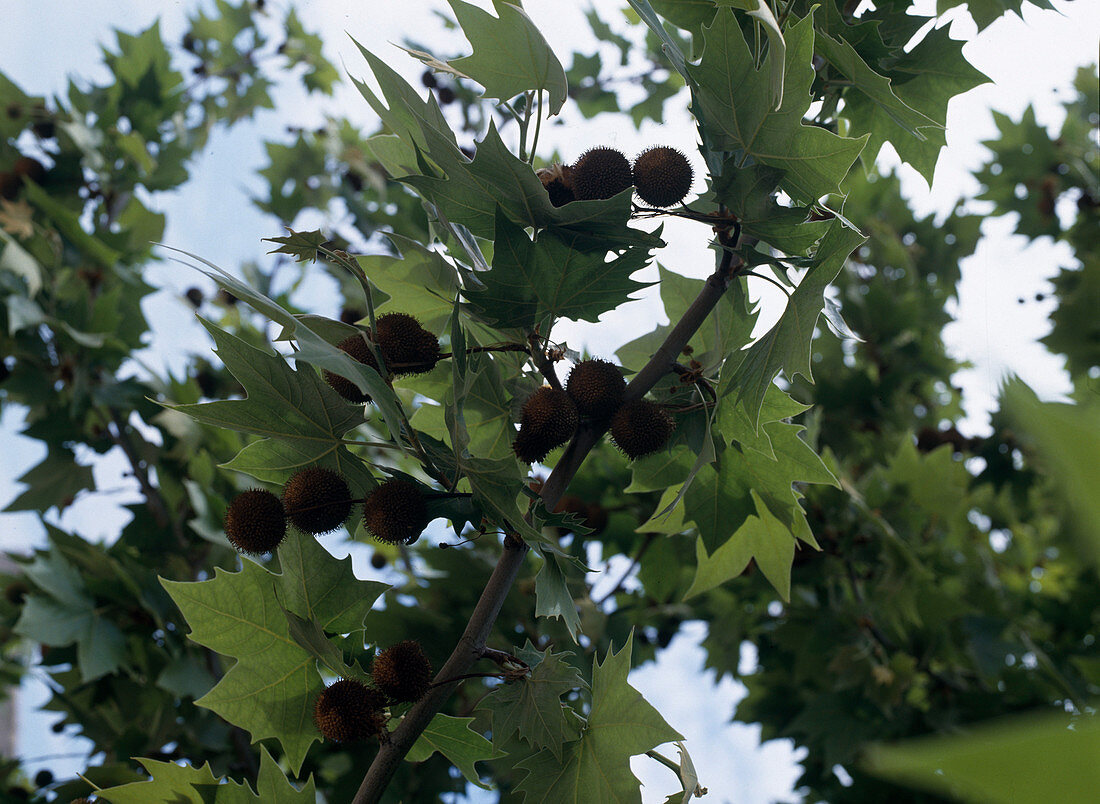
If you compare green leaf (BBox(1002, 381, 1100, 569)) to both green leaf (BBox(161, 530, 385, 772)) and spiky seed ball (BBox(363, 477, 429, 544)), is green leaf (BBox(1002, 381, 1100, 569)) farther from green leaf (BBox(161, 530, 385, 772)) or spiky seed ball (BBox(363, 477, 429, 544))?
green leaf (BBox(161, 530, 385, 772))

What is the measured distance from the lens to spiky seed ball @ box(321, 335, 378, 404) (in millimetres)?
939

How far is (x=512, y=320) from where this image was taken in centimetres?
99

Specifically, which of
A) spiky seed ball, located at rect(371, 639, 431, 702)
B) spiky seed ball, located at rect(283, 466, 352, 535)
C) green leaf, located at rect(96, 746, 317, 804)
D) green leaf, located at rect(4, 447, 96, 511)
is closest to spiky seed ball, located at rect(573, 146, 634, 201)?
spiky seed ball, located at rect(283, 466, 352, 535)

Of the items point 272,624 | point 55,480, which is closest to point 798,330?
point 272,624

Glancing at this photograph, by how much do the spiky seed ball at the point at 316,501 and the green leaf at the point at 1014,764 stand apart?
79 centimetres

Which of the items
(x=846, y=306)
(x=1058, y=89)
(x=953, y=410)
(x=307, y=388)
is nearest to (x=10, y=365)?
(x=307, y=388)

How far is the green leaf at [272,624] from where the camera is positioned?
1.00 meters

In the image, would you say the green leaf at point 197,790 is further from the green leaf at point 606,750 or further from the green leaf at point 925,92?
the green leaf at point 925,92

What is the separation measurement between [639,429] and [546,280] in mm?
206

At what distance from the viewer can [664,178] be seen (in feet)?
3.36

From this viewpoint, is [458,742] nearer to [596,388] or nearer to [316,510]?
[316,510]

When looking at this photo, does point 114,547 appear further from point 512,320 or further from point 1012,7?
point 1012,7

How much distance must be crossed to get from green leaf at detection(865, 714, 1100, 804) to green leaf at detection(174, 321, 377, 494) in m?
0.81

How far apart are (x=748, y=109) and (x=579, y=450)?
1.47 ft
